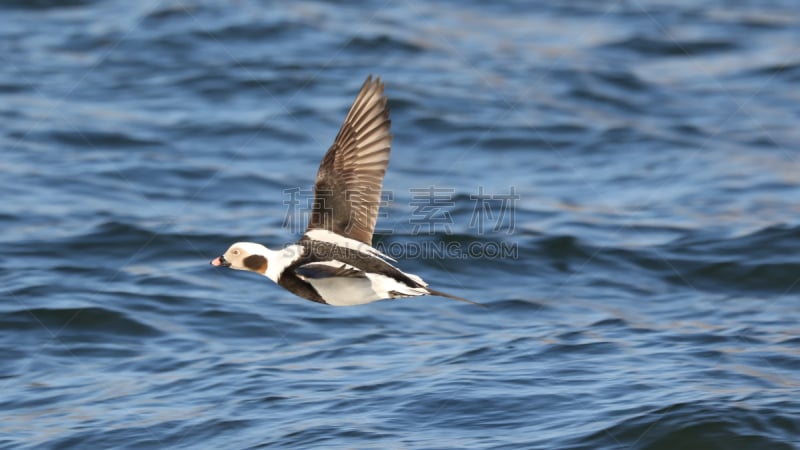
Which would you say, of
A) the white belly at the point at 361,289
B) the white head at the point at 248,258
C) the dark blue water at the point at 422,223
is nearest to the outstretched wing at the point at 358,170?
the white head at the point at 248,258

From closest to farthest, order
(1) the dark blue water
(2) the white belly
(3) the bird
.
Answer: (2) the white belly, (3) the bird, (1) the dark blue water

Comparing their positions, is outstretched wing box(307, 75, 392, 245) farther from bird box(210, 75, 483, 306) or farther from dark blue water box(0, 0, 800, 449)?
dark blue water box(0, 0, 800, 449)

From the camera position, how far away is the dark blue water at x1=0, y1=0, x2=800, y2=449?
331 inches

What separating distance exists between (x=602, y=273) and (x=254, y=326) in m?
3.56

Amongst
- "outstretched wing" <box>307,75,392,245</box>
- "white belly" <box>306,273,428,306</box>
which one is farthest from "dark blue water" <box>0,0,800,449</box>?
"outstretched wing" <box>307,75,392,245</box>

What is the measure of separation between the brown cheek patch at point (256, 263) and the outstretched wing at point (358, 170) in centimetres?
44

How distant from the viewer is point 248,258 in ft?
Result: 24.5

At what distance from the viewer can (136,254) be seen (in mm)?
11672

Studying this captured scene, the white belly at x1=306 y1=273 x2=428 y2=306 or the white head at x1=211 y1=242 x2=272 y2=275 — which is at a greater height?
the white head at x1=211 y1=242 x2=272 y2=275

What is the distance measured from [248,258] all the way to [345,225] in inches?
26.0

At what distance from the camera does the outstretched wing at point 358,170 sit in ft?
25.1

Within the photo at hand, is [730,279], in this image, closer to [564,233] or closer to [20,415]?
[564,233]

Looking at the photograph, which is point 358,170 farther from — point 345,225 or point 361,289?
point 361,289

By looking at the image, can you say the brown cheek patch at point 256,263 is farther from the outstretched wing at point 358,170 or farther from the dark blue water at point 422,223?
the dark blue water at point 422,223
